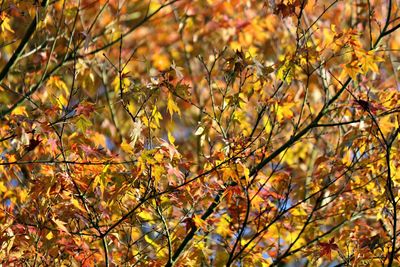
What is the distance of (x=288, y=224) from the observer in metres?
5.09

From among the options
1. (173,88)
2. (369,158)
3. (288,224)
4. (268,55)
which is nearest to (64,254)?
(173,88)

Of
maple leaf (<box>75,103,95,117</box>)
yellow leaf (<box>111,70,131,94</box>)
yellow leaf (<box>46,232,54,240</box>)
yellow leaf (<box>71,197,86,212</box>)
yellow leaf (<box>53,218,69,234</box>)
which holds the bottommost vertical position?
yellow leaf (<box>53,218,69,234</box>)

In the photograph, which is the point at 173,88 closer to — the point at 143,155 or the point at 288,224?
the point at 143,155

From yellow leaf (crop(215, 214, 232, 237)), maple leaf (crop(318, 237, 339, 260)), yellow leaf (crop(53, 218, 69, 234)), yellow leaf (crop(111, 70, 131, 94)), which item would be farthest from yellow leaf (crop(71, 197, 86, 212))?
maple leaf (crop(318, 237, 339, 260))

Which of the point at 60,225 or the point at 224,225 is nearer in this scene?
the point at 60,225

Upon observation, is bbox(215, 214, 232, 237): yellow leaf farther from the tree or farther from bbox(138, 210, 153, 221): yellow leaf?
bbox(138, 210, 153, 221): yellow leaf

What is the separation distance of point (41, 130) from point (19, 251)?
742mm

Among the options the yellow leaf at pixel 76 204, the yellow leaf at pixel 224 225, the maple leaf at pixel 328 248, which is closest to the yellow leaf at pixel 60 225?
the yellow leaf at pixel 76 204

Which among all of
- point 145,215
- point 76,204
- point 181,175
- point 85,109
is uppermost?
point 85,109

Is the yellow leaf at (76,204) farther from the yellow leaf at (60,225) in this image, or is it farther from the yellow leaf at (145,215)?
the yellow leaf at (145,215)

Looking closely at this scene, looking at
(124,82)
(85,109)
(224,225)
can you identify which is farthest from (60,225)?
(224,225)

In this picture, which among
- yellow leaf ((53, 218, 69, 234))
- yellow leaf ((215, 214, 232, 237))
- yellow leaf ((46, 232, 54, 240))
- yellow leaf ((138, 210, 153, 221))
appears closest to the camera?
yellow leaf ((53, 218, 69, 234))

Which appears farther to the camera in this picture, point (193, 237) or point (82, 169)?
point (193, 237)

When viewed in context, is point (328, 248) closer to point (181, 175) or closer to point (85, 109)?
point (181, 175)
